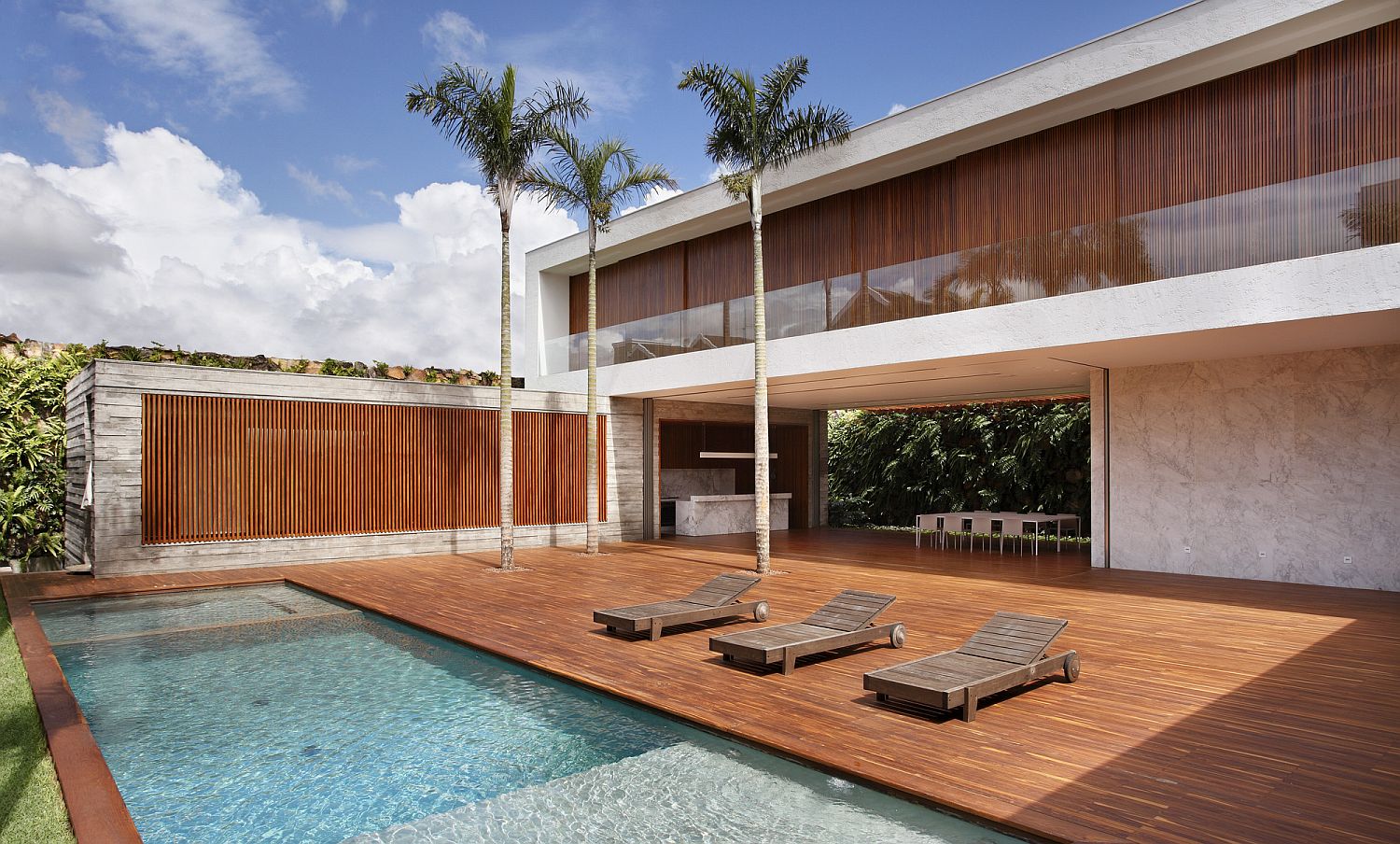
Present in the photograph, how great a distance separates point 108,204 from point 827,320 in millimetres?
34166

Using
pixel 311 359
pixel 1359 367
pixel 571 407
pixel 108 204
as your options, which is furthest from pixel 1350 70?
pixel 108 204

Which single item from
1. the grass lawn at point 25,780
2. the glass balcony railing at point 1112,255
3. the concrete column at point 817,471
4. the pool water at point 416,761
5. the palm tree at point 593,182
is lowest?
the pool water at point 416,761

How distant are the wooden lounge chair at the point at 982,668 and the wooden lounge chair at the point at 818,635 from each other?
2.79 ft

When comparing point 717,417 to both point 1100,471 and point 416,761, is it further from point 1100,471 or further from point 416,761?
point 416,761

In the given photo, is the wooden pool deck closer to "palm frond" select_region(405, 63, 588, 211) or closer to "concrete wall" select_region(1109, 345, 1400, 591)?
"concrete wall" select_region(1109, 345, 1400, 591)

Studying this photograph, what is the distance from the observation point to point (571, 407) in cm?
1736

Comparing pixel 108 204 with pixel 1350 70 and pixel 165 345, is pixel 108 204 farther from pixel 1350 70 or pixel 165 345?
pixel 1350 70

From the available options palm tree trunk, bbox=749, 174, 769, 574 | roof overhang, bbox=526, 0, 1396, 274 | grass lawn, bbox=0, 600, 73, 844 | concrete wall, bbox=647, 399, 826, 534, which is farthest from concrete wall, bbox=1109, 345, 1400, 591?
grass lawn, bbox=0, 600, 73, 844

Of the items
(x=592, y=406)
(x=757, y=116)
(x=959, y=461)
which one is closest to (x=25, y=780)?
(x=592, y=406)

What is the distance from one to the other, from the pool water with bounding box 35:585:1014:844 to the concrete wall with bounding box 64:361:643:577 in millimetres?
5087

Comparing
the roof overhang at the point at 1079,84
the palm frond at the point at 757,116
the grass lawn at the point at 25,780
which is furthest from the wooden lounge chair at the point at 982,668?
the palm frond at the point at 757,116

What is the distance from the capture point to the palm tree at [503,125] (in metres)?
12.3

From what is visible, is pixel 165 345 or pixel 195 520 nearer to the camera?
pixel 195 520

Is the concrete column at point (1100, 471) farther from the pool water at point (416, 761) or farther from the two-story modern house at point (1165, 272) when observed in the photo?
the pool water at point (416, 761)
